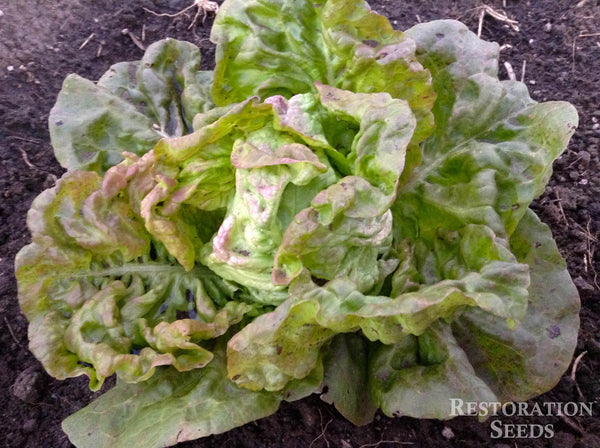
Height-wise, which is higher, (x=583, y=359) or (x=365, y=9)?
(x=365, y=9)

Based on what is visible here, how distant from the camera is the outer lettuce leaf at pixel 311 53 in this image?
2379 millimetres

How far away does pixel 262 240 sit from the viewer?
2262 millimetres

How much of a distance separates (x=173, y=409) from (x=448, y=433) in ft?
4.81

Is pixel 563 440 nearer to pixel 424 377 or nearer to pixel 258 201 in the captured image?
pixel 424 377

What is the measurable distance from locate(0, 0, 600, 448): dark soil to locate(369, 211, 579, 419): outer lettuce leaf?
56cm

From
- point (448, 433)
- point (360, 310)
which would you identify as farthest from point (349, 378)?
point (448, 433)

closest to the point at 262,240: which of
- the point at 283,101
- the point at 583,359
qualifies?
the point at 283,101

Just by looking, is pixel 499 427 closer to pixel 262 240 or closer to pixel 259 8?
pixel 262 240

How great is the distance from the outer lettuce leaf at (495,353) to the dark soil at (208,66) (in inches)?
21.9

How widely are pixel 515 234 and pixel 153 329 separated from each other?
181 cm

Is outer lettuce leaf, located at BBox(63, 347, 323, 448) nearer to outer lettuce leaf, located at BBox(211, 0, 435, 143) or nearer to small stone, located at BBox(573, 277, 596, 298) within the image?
outer lettuce leaf, located at BBox(211, 0, 435, 143)

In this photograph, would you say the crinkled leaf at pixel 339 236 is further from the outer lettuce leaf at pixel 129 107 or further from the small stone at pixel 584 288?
the small stone at pixel 584 288

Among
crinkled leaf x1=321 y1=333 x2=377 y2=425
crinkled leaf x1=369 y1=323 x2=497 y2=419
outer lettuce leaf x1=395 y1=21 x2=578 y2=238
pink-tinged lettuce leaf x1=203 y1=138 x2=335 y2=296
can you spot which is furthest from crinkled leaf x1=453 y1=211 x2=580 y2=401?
pink-tinged lettuce leaf x1=203 y1=138 x2=335 y2=296

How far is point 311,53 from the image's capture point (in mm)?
2643
